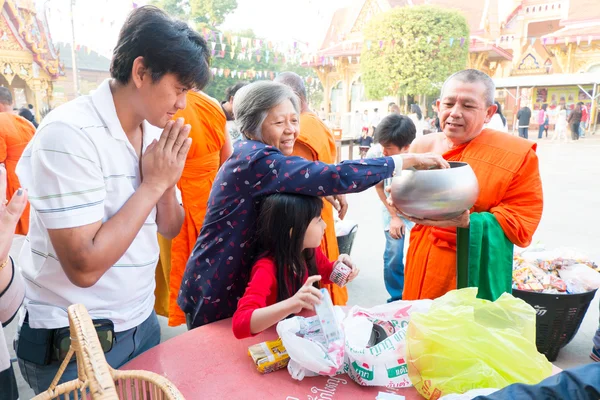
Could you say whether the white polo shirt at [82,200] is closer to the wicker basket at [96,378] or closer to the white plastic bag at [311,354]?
the wicker basket at [96,378]

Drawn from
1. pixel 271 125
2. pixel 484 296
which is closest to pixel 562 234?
pixel 484 296

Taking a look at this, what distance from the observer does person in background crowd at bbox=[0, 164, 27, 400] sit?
91cm

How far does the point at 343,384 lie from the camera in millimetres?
1060

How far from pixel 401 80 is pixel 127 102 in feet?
59.7

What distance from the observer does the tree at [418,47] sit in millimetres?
17406

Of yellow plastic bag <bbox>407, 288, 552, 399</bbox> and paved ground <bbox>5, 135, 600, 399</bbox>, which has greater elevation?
yellow plastic bag <bbox>407, 288, 552, 399</bbox>

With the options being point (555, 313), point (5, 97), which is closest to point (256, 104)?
point (555, 313)

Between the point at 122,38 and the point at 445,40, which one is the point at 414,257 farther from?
the point at 445,40

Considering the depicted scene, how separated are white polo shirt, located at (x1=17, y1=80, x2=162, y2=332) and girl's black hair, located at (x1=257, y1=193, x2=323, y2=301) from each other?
1.21 feet

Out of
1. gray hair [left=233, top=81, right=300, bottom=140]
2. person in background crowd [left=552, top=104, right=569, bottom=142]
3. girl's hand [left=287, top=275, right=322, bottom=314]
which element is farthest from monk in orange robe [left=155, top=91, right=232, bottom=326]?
person in background crowd [left=552, top=104, right=569, bottom=142]

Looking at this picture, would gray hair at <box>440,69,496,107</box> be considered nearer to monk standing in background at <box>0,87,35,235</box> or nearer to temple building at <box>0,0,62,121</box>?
monk standing in background at <box>0,87,35,235</box>

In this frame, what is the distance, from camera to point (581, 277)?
2496mm

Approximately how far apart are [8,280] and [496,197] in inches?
68.3

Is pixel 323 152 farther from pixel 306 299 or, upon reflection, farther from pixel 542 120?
pixel 542 120
